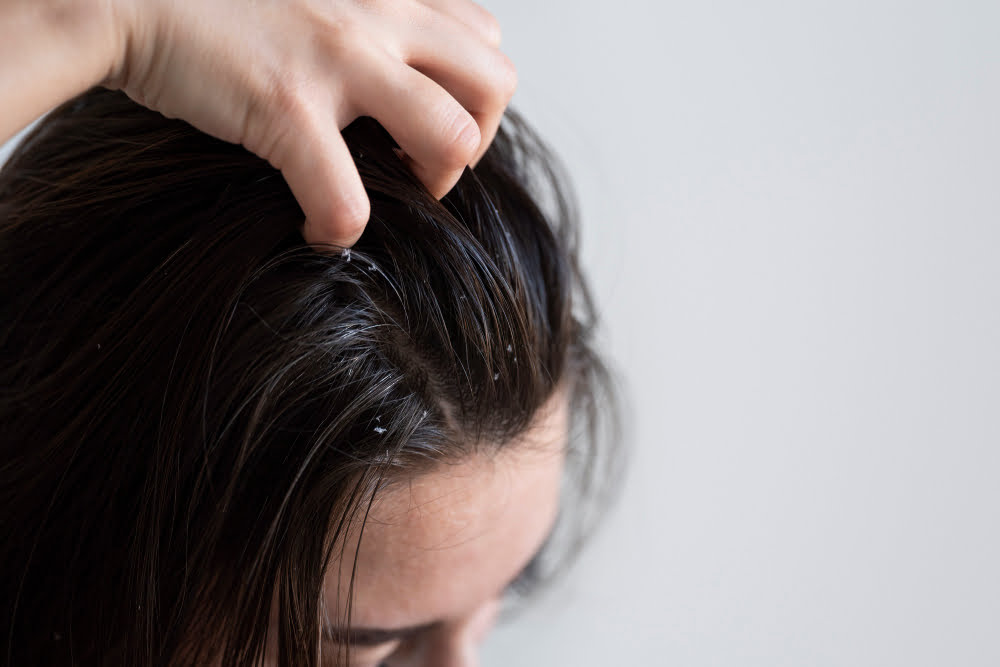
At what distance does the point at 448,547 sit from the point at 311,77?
31 cm

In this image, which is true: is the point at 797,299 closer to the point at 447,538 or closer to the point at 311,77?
the point at 447,538

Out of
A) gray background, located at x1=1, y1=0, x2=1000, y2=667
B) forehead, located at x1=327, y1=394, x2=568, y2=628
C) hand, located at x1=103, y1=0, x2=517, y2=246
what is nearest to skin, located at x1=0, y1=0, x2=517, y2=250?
hand, located at x1=103, y1=0, x2=517, y2=246

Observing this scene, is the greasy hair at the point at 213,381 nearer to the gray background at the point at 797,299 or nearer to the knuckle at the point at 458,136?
the knuckle at the point at 458,136

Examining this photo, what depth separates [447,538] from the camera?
0.59 m

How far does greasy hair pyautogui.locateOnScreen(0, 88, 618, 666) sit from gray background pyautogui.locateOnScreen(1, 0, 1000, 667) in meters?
0.41

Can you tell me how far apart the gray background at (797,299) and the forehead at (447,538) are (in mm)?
395

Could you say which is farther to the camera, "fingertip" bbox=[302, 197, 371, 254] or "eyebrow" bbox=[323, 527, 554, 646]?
"eyebrow" bbox=[323, 527, 554, 646]

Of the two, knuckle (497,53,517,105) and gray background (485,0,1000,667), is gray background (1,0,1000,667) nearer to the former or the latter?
gray background (485,0,1000,667)

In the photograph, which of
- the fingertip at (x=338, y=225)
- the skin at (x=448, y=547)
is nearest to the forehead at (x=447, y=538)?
the skin at (x=448, y=547)

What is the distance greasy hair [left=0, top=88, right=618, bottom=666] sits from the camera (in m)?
0.53

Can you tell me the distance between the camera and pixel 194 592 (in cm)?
56

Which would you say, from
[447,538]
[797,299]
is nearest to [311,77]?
[447,538]

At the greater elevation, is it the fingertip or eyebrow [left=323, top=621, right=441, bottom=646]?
the fingertip

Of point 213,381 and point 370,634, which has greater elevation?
point 213,381
